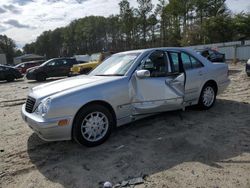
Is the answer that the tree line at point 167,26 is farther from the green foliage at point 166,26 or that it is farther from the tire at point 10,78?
the tire at point 10,78

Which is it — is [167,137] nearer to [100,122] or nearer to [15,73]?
[100,122]

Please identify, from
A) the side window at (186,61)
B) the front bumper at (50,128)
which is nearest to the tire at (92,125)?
the front bumper at (50,128)

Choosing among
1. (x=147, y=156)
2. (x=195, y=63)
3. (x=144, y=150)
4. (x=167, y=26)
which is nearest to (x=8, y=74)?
(x=195, y=63)

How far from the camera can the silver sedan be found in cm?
443

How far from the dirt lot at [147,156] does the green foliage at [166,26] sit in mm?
35715

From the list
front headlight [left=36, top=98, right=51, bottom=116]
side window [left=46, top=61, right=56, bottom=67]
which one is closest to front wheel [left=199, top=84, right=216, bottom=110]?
front headlight [left=36, top=98, right=51, bottom=116]

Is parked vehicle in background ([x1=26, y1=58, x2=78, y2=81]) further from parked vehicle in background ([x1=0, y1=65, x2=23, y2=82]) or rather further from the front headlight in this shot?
the front headlight

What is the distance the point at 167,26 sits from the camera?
5416 centimetres

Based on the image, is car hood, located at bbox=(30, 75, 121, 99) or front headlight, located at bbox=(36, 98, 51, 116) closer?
front headlight, located at bbox=(36, 98, 51, 116)

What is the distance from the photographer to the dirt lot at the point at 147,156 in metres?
3.69

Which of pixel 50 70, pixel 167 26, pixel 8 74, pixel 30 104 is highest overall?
pixel 167 26

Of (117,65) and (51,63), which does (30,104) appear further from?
(51,63)

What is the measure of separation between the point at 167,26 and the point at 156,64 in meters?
50.6

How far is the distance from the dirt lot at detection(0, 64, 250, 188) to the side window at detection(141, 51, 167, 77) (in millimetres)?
1076
